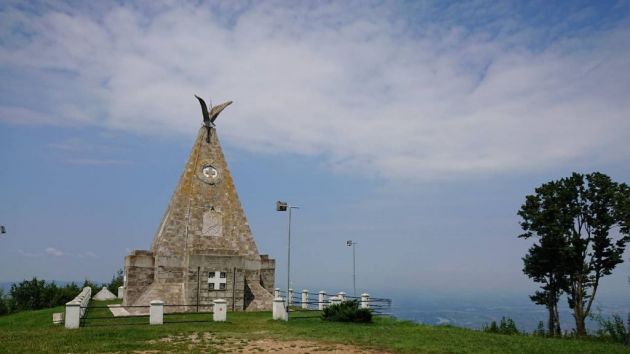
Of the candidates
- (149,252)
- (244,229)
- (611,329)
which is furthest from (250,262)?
(611,329)


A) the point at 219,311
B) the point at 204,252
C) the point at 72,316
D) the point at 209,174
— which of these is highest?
the point at 209,174

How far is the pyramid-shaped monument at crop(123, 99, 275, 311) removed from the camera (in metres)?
25.3

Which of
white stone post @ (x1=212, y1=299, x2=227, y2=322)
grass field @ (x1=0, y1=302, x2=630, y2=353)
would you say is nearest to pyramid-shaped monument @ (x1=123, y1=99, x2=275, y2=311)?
white stone post @ (x1=212, y1=299, x2=227, y2=322)

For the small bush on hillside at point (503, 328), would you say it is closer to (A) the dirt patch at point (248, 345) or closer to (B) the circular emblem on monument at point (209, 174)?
(A) the dirt patch at point (248, 345)

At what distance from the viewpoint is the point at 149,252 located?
27.8 m

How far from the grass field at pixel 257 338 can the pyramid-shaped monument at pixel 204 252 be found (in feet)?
19.6

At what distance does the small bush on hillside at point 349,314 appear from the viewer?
20.1 metres

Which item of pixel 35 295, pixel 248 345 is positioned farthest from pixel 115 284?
pixel 248 345

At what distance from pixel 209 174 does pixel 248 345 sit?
Result: 17455 millimetres

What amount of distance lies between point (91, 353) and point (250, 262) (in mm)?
16982

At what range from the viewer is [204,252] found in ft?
87.0

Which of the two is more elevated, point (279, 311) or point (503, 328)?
point (279, 311)

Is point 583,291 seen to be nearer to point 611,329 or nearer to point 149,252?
point 611,329

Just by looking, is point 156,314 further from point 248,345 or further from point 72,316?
point 248,345
